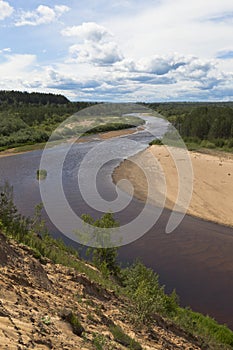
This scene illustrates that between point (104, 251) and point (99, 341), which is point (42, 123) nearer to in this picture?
point (104, 251)

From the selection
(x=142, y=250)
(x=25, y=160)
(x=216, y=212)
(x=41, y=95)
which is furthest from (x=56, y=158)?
(x=41, y=95)

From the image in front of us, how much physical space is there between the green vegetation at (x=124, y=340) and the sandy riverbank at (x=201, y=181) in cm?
2165

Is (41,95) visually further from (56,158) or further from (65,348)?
(65,348)

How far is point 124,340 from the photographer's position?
28.1ft

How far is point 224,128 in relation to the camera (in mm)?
72375

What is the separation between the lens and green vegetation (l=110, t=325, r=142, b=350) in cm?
841

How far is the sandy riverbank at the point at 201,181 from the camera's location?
3170 cm

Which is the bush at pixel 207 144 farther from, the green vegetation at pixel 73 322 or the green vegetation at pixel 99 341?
the green vegetation at pixel 73 322

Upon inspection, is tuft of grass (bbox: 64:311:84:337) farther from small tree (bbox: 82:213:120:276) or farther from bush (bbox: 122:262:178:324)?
small tree (bbox: 82:213:120:276)

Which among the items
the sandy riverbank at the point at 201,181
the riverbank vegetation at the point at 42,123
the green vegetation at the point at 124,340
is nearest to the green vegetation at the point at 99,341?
the green vegetation at the point at 124,340

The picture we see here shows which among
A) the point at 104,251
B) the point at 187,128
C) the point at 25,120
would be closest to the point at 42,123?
the point at 25,120

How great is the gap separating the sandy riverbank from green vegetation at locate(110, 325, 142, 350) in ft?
71.0

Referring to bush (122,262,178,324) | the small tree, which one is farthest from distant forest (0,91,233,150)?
bush (122,262,178,324)

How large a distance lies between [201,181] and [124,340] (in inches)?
1350
